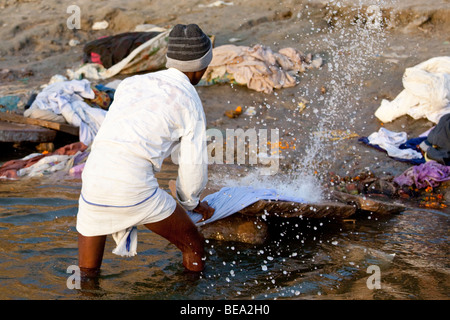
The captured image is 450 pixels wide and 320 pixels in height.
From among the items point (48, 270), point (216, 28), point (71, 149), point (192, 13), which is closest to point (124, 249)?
point (48, 270)

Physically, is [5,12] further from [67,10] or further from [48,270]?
[48,270]

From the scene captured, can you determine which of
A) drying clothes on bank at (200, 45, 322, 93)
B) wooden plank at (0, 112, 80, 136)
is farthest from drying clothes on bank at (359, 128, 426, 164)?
wooden plank at (0, 112, 80, 136)

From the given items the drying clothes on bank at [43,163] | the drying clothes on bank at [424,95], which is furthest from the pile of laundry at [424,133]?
the drying clothes on bank at [43,163]

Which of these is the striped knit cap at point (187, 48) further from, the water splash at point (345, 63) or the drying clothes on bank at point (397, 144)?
the drying clothes on bank at point (397, 144)

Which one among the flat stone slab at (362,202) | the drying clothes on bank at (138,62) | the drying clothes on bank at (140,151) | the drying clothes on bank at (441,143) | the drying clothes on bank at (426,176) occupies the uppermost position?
the drying clothes on bank at (140,151)

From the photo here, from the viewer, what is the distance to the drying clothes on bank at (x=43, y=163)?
661 centimetres

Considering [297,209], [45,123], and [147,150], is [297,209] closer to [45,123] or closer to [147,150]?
[147,150]

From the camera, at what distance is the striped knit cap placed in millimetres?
3166

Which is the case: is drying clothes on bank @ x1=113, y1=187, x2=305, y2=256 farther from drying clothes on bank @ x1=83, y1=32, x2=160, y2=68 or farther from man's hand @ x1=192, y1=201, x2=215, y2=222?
drying clothes on bank @ x1=83, y1=32, x2=160, y2=68

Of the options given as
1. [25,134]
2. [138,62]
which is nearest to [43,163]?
[25,134]

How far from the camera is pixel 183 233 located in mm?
3355

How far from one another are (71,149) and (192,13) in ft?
18.4

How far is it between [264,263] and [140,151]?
1.60m

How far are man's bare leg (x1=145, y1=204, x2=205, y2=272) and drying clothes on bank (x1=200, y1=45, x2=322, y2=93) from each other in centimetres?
539
